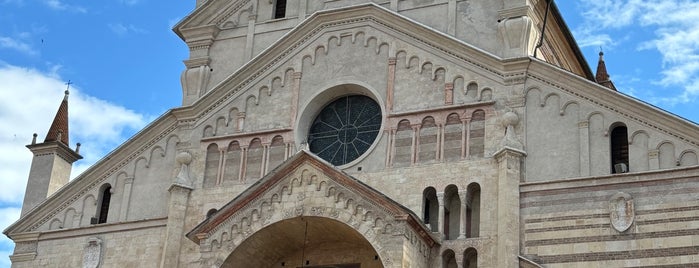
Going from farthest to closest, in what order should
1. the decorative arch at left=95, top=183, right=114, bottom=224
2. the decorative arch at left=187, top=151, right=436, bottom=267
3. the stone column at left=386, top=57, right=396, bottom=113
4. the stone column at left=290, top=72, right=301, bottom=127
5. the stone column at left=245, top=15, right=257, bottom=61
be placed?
the stone column at left=245, top=15, right=257, bottom=61
the decorative arch at left=95, top=183, right=114, bottom=224
the stone column at left=290, top=72, right=301, bottom=127
the stone column at left=386, top=57, right=396, bottom=113
the decorative arch at left=187, top=151, right=436, bottom=267

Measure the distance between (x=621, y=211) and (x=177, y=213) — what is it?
9.94 m

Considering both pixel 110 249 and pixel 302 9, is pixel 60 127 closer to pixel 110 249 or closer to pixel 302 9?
pixel 110 249

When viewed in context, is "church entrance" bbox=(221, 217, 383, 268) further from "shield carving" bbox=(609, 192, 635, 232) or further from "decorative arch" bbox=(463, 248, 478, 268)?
"shield carving" bbox=(609, 192, 635, 232)

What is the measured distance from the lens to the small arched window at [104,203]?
26891 millimetres

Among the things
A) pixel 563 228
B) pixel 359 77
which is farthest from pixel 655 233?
pixel 359 77

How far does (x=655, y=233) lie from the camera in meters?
21.2

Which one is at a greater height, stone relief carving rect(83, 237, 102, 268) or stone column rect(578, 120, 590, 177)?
stone column rect(578, 120, 590, 177)

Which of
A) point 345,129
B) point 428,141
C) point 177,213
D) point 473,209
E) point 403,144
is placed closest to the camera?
point 473,209

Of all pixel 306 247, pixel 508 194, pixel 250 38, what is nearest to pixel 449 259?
pixel 508 194

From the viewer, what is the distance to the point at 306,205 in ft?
75.6

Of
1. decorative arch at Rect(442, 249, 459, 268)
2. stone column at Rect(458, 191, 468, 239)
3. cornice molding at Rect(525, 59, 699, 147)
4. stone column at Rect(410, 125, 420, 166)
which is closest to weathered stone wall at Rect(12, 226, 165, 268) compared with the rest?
stone column at Rect(410, 125, 420, 166)

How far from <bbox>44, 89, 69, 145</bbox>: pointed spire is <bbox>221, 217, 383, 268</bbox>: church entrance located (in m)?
6.82

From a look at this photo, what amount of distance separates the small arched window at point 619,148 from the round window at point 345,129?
17.2 feet

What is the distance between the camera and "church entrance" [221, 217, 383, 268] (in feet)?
77.0
